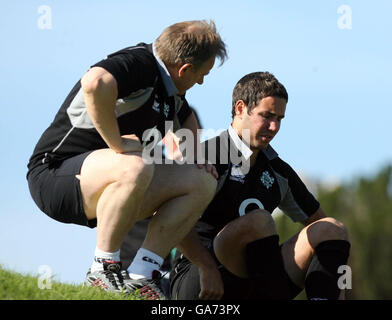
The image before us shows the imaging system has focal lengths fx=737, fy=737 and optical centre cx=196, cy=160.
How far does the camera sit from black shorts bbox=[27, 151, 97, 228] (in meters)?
5.35

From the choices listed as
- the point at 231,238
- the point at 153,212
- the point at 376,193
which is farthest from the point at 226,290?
the point at 376,193

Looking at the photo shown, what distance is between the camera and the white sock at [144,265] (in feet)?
17.7

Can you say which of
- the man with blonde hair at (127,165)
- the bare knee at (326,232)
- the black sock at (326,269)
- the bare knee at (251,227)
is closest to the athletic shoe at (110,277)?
the man with blonde hair at (127,165)

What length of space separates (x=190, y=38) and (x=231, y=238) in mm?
1592

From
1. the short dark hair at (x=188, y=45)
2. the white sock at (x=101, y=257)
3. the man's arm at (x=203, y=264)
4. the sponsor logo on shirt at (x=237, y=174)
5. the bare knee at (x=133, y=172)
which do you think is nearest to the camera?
the bare knee at (x=133, y=172)

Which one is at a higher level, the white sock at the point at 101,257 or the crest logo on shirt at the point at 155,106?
the crest logo on shirt at the point at 155,106

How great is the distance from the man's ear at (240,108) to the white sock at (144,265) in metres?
1.68

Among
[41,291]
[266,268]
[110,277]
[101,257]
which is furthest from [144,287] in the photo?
[266,268]

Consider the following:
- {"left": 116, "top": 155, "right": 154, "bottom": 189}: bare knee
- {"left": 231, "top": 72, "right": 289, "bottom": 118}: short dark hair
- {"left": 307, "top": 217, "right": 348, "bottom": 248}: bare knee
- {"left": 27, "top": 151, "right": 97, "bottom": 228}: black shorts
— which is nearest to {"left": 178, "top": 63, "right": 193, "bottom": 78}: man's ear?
{"left": 116, "top": 155, "right": 154, "bottom": 189}: bare knee

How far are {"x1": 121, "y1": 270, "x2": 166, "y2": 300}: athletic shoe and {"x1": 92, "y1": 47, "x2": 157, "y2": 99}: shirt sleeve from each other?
1.33 metres

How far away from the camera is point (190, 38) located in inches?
216

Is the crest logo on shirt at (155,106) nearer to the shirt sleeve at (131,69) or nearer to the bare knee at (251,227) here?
the shirt sleeve at (131,69)
